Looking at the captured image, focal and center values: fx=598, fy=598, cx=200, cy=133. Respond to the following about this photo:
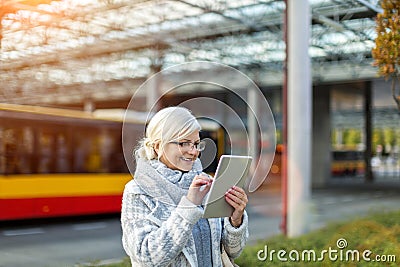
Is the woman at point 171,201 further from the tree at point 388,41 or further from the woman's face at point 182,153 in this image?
the tree at point 388,41

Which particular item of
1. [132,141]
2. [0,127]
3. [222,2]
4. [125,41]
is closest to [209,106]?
[132,141]

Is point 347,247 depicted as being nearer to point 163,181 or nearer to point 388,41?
point 388,41

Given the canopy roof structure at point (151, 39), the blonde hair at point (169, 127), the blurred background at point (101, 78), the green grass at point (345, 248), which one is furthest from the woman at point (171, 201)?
the canopy roof structure at point (151, 39)

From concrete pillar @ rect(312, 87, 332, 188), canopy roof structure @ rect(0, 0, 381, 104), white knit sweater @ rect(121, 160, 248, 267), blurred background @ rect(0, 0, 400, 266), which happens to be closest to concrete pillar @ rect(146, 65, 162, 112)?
blurred background @ rect(0, 0, 400, 266)

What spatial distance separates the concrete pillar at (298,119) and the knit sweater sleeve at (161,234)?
801cm

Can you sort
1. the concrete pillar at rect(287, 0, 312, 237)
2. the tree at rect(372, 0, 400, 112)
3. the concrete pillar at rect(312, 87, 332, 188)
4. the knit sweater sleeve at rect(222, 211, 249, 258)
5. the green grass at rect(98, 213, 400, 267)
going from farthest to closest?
1. the concrete pillar at rect(312, 87, 332, 188)
2. the concrete pillar at rect(287, 0, 312, 237)
3. the tree at rect(372, 0, 400, 112)
4. the green grass at rect(98, 213, 400, 267)
5. the knit sweater sleeve at rect(222, 211, 249, 258)

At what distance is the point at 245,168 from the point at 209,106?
56cm

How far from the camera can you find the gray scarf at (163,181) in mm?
2199

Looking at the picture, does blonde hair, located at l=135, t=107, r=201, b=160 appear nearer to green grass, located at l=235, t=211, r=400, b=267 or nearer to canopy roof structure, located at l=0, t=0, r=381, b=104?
green grass, located at l=235, t=211, r=400, b=267

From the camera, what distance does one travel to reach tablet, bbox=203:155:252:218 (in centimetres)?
212

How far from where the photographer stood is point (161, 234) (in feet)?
6.93

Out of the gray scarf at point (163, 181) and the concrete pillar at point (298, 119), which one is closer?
the gray scarf at point (163, 181)

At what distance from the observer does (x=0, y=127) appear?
12.3m

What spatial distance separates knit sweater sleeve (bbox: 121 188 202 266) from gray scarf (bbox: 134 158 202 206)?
72 mm
